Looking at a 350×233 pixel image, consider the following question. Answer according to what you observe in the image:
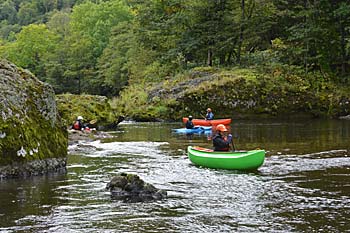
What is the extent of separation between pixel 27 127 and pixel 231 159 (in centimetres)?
573

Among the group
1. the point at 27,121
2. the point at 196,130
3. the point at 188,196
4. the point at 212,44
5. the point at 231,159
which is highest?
the point at 212,44

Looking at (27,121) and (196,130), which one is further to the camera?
(196,130)

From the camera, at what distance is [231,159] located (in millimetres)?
15156

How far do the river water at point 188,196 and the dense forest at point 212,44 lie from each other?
24.1 meters

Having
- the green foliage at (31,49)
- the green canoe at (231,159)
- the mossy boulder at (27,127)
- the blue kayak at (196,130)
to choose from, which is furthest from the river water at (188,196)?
the green foliage at (31,49)

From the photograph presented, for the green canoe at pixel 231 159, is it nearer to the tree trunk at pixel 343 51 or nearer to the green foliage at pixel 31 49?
the tree trunk at pixel 343 51

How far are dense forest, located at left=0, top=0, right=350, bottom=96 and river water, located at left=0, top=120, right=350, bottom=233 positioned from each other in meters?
24.1

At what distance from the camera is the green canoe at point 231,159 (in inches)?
587

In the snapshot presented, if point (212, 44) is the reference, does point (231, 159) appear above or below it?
below

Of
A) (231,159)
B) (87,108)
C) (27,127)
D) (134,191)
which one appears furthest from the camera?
(87,108)

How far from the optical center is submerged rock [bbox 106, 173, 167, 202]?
1135 centimetres

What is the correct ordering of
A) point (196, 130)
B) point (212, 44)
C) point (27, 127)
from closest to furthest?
point (27, 127), point (196, 130), point (212, 44)

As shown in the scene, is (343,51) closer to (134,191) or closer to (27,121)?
(27,121)

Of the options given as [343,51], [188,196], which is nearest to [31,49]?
[343,51]
